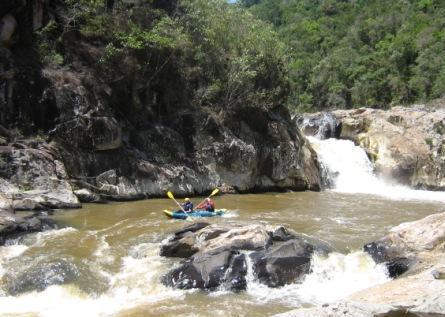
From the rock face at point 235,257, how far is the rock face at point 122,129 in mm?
6844

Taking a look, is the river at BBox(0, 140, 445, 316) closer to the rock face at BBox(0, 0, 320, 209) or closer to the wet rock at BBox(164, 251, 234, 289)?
the wet rock at BBox(164, 251, 234, 289)

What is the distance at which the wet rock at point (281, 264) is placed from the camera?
10.0m

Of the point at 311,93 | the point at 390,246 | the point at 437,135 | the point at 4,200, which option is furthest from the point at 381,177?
the point at 311,93

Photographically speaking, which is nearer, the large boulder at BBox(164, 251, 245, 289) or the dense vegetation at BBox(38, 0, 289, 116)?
the large boulder at BBox(164, 251, 245, 289)

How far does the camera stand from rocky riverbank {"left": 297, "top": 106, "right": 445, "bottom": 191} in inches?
1065

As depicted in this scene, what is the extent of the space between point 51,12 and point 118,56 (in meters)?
3.14

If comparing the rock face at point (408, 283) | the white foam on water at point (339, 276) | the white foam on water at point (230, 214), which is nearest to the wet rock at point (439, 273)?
the rock face at point (408, 283)

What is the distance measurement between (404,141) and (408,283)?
20.2m

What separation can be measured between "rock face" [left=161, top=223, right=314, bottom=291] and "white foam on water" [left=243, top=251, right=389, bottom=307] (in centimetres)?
16

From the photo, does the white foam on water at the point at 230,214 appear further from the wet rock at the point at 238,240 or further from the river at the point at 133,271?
the wet rock at the point at 238,240

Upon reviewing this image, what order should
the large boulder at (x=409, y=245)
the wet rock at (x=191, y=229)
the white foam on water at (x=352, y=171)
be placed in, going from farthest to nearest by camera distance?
the white foam on water at (x=352, y=171) < the wet rock at (x=191, y=229) < the large boulder at (x=409, y=245)

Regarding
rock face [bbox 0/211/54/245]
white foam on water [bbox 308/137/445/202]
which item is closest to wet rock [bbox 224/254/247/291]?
rock face [bbox 0/211/54/245]

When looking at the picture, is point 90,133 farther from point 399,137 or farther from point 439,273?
point 399,137

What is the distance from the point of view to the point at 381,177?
89.2 feet
